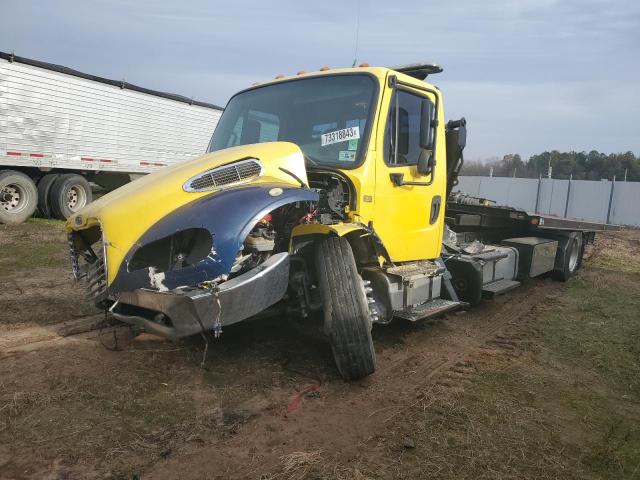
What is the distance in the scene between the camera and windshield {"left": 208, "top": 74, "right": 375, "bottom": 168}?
468 cm

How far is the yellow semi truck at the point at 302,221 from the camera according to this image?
334cm

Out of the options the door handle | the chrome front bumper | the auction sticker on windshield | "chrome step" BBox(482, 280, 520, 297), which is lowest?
"chrome step" BBox(482, 280, 520, 297)

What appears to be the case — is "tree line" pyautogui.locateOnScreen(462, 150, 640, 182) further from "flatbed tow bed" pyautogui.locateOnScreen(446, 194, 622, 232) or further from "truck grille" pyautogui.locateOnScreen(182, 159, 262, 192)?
"truck grille" pyautogui.locateOnScreen(182, 159, 262, 192)

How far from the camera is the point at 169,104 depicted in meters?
16.5

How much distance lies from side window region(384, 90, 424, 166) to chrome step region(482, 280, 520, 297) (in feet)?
8.47

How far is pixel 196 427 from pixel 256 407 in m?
0.50

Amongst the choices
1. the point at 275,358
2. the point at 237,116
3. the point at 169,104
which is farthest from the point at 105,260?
the point at 169,104

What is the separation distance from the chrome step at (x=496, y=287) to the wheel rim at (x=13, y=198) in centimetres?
1125

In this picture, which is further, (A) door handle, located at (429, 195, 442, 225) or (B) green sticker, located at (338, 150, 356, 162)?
(A) door handle, located at (429, 195, 442, 225)

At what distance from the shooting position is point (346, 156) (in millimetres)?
4656

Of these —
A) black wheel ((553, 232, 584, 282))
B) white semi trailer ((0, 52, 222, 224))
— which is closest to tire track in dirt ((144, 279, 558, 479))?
black wheel ((553, 232, 584, 282))

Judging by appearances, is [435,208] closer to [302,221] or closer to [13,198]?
[302,221]

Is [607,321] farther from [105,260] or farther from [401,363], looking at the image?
[105,260]

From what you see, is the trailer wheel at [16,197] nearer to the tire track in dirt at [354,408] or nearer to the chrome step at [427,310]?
the tire track in dirt at [354,408]
